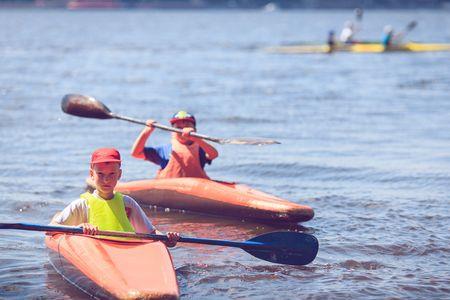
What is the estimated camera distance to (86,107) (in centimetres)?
1313

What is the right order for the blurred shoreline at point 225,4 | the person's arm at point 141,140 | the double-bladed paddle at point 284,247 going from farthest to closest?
the blurred shoreline at point 225,4 < the person's arm at point 141,140 < the double-bladed paddle at point 284,247

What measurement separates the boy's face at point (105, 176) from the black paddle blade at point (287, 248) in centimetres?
139

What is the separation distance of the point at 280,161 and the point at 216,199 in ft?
13.5

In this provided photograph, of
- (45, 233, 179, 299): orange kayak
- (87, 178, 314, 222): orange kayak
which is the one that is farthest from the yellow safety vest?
(87, 178, 314, 222): orange kayak

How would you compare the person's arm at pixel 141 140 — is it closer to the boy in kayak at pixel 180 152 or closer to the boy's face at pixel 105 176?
the boy in kayak at pixel 180 152

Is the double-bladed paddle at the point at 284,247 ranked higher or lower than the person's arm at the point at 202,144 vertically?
lower

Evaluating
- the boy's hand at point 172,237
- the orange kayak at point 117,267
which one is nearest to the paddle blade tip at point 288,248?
the boy's hand at point 172,237

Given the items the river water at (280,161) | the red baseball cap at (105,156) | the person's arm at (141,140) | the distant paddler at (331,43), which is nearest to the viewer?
the red baseball cap at (105,156)

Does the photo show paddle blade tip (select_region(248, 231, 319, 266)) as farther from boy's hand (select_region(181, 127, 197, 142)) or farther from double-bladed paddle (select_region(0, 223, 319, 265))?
boy's hand (select_region(181, 127, 197, 142))

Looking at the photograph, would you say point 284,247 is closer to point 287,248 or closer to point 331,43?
point 287,248

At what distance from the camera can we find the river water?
8.99m

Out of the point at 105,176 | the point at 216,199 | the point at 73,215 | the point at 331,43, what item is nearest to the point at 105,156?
the point at 105,176

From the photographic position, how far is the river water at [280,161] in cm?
899

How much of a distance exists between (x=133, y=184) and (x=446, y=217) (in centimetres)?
359
